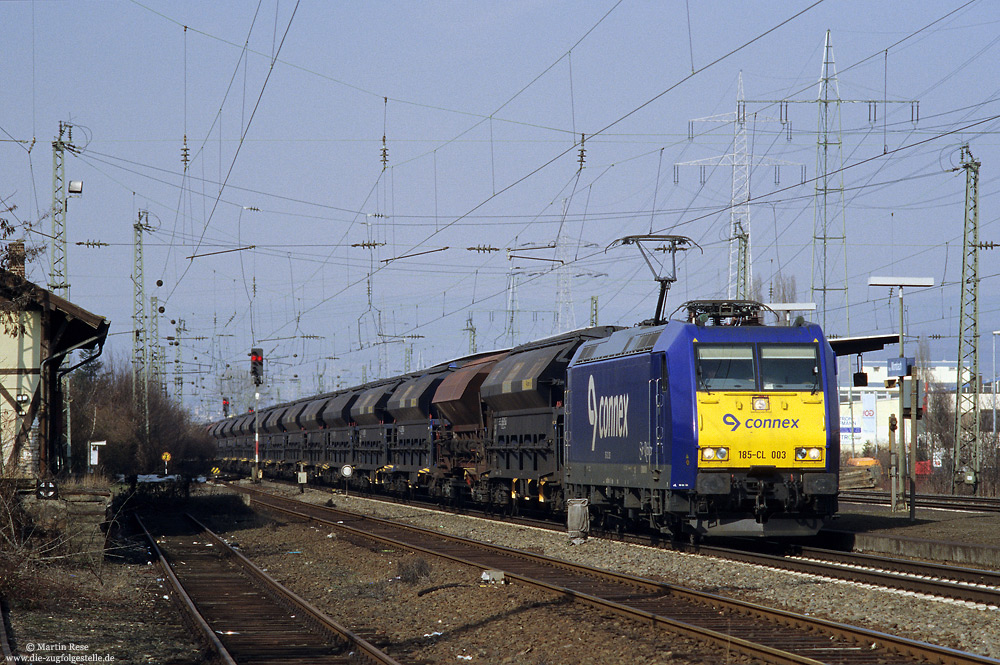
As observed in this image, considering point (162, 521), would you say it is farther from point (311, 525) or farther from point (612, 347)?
point (612, 347)

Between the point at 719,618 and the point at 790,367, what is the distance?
674 centimetres

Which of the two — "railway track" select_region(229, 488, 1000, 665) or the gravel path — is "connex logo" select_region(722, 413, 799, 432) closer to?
"railway track" select_region(229, 488, 1000, 665)

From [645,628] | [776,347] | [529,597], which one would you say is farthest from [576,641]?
[776,347]

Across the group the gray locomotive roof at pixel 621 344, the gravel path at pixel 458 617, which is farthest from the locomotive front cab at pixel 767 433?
the gravel path at pixel 458 617

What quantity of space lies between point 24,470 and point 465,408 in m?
13.8

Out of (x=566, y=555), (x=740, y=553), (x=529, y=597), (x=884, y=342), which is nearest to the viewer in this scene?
(x=529, y=597)

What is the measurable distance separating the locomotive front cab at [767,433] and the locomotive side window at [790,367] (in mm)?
17

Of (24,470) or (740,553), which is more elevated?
(24,470)

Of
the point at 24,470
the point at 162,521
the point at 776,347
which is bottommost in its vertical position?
the point at 162,521

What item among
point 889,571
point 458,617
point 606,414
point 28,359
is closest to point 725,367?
point 606,414

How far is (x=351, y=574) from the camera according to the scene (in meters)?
17.7

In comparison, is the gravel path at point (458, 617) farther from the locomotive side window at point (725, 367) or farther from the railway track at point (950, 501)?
the railway track at point (950, 501)

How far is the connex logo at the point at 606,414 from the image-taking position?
1966cm
